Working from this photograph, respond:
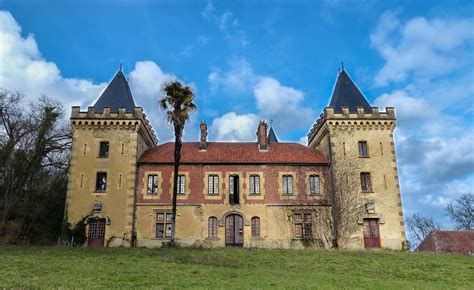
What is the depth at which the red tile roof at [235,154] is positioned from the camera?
33156 mm

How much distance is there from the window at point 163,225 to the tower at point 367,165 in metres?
12.5

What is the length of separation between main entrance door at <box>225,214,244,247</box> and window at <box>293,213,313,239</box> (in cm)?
403

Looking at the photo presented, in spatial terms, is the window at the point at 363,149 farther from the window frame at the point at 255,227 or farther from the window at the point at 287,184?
the window frame at the point at 255,227

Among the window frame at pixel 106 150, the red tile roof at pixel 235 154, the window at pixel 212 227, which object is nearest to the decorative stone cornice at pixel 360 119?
the red tile roof at pixel 235 154

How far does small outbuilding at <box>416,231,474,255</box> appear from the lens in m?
31.1

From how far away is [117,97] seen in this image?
3528 centimetres

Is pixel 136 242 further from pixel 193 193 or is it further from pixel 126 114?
pixel 126 114

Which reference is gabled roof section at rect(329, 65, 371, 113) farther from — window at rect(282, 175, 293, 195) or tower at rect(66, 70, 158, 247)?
tower at rect(66, 70, 158, 247)

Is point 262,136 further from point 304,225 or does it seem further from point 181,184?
point 304,225

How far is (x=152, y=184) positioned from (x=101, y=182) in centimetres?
381

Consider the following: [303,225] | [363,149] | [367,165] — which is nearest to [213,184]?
[303,225]

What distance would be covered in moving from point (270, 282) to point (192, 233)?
1643cm

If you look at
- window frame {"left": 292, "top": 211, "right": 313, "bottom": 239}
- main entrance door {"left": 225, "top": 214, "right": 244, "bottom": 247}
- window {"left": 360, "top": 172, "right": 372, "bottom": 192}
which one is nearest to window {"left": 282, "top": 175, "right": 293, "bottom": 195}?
window frame {"left": 292, "top": 211, "right": 313, "bottom": 239}

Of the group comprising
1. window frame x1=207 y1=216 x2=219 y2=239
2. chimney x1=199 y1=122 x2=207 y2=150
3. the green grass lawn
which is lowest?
the green grass lawn
